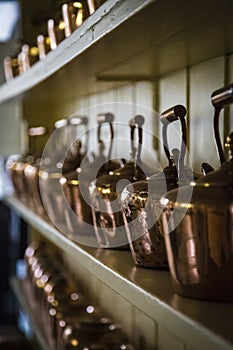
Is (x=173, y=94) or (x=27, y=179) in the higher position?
(x=173, y=94)

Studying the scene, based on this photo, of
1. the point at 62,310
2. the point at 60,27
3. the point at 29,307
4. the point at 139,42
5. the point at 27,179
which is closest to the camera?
the point at 139,42

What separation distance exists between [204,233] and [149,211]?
0.59 ft

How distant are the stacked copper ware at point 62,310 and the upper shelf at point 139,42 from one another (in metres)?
0.55

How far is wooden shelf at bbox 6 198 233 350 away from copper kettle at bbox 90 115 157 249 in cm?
2

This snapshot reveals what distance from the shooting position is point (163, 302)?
788 millimetres

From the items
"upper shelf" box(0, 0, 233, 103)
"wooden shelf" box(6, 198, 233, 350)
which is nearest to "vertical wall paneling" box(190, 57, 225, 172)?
"upper shelf" box(0, 0, 233, 103)

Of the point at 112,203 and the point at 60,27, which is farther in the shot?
the point at 60,27

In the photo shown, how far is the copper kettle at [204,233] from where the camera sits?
29.2 inches

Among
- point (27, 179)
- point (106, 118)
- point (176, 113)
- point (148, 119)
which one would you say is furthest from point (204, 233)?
point (27, 179)

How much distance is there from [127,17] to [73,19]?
560mm

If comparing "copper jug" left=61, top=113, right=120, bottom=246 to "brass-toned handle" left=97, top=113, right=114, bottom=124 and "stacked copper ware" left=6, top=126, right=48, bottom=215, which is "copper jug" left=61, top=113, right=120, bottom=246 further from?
"stacked copper ware" left=6, top=126, right=48, bottom=215

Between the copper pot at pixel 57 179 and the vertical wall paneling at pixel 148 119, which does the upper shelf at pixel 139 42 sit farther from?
the copper pot at pixel 57 179

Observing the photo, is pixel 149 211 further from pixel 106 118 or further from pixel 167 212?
pixel 106 118

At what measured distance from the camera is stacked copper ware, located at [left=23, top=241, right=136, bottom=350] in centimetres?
155
